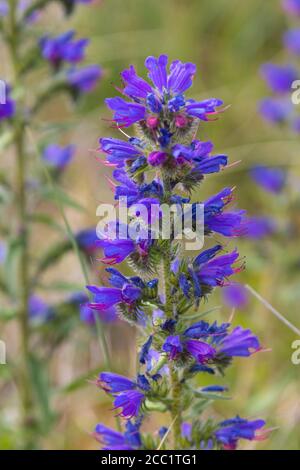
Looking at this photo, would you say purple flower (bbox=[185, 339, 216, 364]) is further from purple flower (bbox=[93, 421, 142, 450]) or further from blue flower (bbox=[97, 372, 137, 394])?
purple flower (bbox=[93, 421, 142, 450])

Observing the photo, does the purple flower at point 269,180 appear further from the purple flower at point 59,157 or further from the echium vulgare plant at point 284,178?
the purple flower at point 59,157

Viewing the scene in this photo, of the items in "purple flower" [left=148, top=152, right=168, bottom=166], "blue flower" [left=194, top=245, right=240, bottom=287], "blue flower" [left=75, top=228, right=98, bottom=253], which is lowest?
"blue flower" [left=194, top=245, right=240, bottom=287]

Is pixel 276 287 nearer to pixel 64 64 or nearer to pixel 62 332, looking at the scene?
pixel 62 332

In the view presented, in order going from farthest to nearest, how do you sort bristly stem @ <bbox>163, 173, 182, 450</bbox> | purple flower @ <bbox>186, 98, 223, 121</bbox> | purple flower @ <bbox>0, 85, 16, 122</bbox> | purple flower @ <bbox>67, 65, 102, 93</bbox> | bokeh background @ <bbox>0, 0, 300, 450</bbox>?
bokeh background @ <bbox>0, 0, 300, 450</bbox> → purple flower @ <bbox>67, 65, 102, 93</bbox> → purple flower @ <bbox>0, 85, 16, 122</bbox> → bristly stem @ <bbox>163, 173, 182, 450</bbox> → purple flower @ <bbox>186, 98, 223, 121</bbox>

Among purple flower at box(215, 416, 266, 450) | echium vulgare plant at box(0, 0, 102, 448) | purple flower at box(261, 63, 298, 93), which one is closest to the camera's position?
purple flower at box(215, 416, 266, 450)

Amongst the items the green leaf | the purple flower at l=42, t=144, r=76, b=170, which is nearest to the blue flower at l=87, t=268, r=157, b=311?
the green leaf

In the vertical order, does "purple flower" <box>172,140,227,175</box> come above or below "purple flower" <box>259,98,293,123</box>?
below

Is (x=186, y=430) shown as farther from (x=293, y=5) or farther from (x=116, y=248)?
(x=293, y=5)
